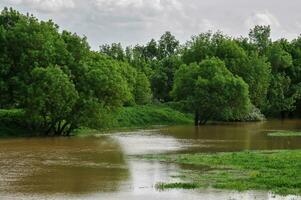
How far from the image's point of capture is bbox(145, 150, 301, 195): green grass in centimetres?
2667

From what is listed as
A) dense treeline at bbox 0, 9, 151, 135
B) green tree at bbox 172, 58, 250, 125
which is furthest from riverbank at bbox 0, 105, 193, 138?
green tree at bbox 172, 58, 250, 125

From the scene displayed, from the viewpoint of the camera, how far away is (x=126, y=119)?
8231 centimetres

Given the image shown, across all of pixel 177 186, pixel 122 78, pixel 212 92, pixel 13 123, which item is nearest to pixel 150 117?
pixel 212 92

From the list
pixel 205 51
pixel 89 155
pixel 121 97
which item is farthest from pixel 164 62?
pixel 89 155

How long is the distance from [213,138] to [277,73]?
57512 mm

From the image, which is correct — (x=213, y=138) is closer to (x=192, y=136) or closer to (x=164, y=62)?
(x=192, y=136)

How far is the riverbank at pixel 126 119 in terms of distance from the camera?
61719 mm

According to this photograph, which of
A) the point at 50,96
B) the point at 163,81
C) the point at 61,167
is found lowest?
→ the point at 61,167

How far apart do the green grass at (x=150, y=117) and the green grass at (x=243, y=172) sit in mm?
41090

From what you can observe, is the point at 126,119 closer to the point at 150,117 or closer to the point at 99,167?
the point at 150,117

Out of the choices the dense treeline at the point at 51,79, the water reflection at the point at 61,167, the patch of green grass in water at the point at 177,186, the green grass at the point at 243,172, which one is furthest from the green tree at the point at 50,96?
the patch of green grass in water at the point at 177,186

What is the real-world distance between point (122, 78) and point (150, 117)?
22.2 m

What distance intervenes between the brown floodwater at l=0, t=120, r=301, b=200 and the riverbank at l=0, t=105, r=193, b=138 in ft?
14.3

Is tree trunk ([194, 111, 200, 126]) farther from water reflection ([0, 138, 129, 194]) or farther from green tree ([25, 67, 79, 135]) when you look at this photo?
water reflection ([0, 138, 129, 194])
